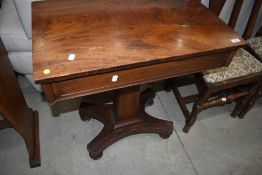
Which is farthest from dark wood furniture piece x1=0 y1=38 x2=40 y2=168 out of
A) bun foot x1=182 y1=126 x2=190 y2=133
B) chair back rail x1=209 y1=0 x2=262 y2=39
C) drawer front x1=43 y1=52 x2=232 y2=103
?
chair back rail x1=209 y1=0 x2=262 y2=39

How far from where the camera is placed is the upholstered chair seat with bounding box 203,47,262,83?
4.06ft

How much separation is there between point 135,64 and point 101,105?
0.80 metres

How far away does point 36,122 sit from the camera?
148cm

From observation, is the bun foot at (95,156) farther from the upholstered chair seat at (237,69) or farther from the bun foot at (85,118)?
the upholstered chair seat at (237,69)

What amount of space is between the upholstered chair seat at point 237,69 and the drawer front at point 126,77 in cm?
33

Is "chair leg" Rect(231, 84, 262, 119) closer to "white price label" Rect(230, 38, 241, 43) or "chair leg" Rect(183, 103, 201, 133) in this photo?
"chair leg" Rect(183, 103, 201, 133)

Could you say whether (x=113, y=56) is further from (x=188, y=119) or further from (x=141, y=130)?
(x=188, y=119)

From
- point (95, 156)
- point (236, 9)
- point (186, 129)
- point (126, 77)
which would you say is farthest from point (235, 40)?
point (95, 156)

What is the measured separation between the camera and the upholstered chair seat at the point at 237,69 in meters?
1.24

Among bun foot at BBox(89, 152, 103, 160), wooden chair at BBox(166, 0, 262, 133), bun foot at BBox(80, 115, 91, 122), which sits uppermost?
wooden chair at BBox(166, 0, 262, 133)

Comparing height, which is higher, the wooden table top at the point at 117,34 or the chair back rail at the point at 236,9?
the wooden table top at the point at 117,34

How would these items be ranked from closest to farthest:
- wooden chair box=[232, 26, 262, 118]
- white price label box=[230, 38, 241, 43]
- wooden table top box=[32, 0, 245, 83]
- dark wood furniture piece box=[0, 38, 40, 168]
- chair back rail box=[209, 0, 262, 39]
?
wooden table top box=[32, 0, 245, 83], white price label box=[230, 38, 241, 43], dark wood furniture piece box=[0, 38, 40, 168], chair back rail box=[209, 0, 262, 39], wooden chair box=[232, 26, 262, 118]

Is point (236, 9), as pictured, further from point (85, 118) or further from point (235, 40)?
point (85, 118)

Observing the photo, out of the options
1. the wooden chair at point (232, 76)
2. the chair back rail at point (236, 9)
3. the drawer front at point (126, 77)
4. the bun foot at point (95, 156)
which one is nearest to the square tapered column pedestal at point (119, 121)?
the bun foot at point (95, 156)
